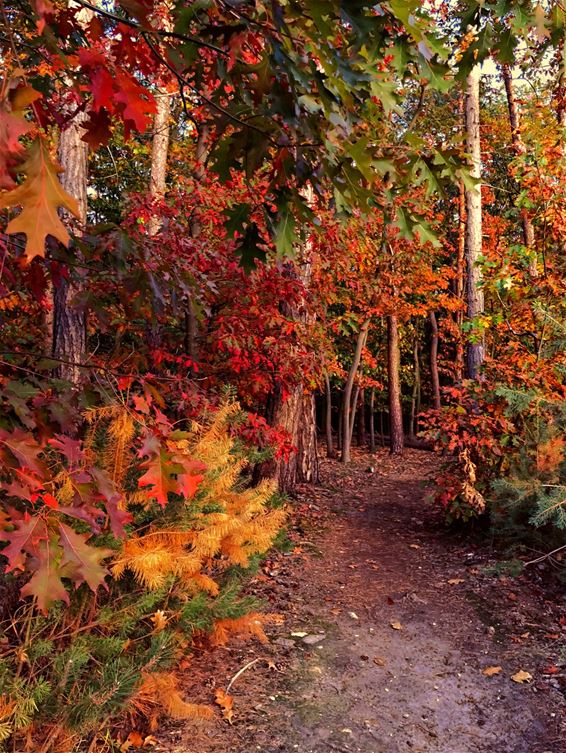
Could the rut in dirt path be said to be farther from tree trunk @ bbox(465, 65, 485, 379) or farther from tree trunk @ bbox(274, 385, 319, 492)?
tree trunk @ bbox(465, 65, 485, 379)

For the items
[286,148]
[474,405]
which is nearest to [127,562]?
[286,148]

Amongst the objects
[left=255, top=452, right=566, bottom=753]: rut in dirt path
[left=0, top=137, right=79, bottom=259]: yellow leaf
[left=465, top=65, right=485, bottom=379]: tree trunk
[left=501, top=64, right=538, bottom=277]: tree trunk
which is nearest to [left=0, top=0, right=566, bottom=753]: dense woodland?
[left=0, top=137, right=79, bottom=259]: yellow leaf

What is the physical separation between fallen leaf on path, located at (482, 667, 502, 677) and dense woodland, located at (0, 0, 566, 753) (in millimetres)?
1165

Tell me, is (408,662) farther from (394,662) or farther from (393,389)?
(393,389)

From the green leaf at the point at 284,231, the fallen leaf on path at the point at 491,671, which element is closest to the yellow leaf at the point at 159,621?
the green leaf at the point at 284,231

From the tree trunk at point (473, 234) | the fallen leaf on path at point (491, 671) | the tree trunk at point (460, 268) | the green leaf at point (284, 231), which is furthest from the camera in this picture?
the tree trunk at point (460, 268)

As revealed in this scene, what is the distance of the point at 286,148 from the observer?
6.79 ft

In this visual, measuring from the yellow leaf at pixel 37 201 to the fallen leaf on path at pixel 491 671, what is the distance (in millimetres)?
3860

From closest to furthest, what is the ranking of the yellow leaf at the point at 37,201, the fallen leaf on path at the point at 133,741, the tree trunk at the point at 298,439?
the yellow leaf at the point at 37,201 < the fallen leaf on path at the point at 133,741 < the tree trunk at the point at 298,439

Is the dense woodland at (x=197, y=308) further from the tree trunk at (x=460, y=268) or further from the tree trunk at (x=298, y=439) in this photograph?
the tree trunk at (x=460, y=268)

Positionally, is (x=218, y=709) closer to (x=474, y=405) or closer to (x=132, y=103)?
(x=132, y=103)

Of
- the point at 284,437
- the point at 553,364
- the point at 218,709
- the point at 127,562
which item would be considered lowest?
the point at 218,709

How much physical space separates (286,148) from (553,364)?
5070 millimetres

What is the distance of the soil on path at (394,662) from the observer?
3.21m
